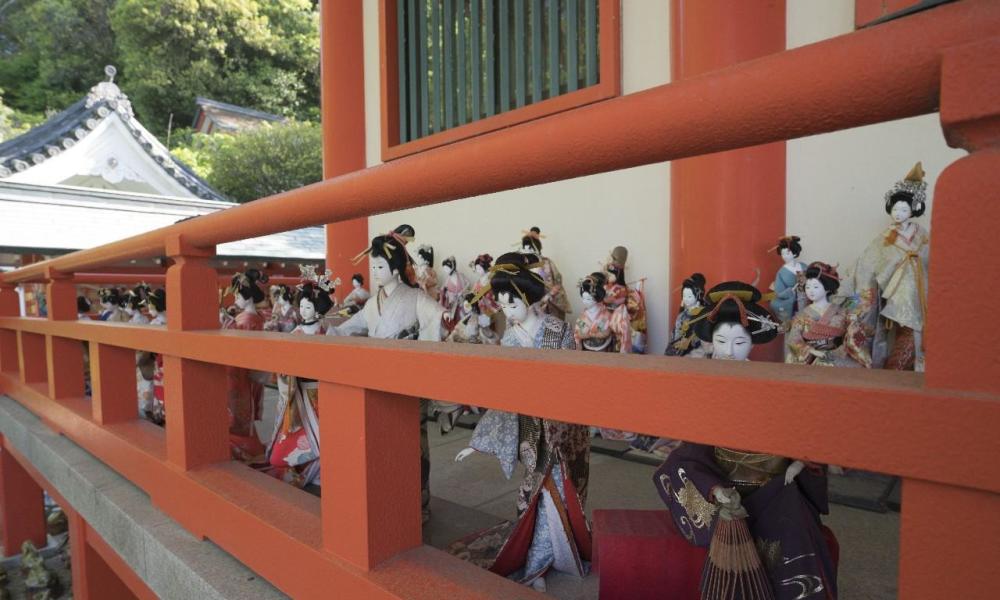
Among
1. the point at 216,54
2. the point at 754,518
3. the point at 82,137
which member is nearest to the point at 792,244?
the point at 754,518

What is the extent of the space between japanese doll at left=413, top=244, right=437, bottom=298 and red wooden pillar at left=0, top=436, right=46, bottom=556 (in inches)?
129

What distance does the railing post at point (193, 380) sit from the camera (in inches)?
65.3

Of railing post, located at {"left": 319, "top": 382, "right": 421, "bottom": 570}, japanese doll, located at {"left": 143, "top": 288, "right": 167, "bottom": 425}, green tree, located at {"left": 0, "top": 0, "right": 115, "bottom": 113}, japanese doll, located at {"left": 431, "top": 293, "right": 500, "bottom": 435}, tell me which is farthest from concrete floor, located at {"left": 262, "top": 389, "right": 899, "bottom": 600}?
green tree, located at {"left": 0, "top": 0, "right": 115, "bottom": 113}

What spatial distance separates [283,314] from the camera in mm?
4617

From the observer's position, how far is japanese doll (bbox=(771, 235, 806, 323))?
10.9ft

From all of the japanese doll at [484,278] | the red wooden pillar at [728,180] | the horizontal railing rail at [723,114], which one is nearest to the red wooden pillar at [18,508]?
the japanese doll at [484,278]

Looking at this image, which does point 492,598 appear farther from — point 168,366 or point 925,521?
point 168,366

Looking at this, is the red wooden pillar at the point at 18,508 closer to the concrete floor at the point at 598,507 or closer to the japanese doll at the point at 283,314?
the japanese doll at the point at 283,314

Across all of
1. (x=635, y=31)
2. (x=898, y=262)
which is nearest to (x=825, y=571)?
(x=898, y=262)

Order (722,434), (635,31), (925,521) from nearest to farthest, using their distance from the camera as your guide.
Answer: (925,521) → (722,434) → (635,31)

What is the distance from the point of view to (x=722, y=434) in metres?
0.63

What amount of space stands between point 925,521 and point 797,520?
75cm

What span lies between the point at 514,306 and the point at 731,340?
0.75 m

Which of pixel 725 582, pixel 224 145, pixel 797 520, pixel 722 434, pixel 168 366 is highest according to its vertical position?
pixel 224 145
